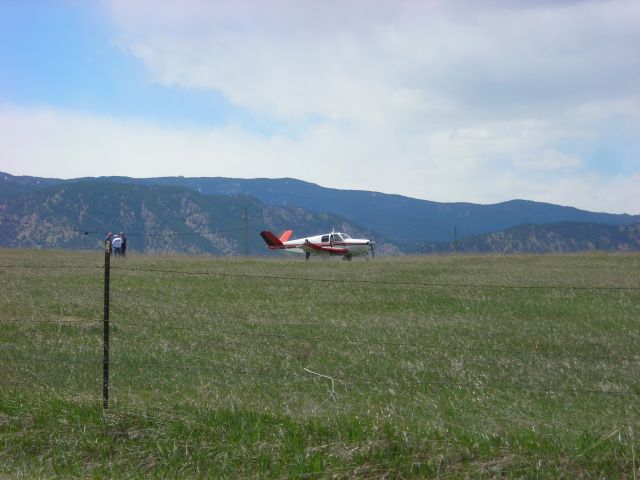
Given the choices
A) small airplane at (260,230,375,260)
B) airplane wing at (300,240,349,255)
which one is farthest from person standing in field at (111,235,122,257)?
airplane wing at (300,240,349,255)

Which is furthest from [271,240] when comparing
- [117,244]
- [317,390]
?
[317,390]

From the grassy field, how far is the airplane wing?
108 feet

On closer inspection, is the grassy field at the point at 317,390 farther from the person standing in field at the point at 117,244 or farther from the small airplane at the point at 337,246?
the small airplane at the point at 337,246

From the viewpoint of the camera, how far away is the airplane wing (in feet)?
193

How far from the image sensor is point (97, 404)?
1008cm

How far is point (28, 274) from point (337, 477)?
2666 cm

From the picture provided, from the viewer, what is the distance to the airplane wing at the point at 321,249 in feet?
193

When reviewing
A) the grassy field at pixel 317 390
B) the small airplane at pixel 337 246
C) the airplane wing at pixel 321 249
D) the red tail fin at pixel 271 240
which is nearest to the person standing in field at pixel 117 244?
the small airplane at pixel 337 246

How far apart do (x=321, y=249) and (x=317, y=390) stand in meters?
47.7

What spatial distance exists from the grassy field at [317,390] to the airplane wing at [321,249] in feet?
108

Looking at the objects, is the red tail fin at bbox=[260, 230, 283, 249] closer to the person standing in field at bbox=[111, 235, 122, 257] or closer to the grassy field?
the person standing in field at bbox=[111, 235, 122, 257]

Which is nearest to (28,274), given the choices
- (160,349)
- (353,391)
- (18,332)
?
(18,332)

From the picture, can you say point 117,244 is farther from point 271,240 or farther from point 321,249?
point 271,240

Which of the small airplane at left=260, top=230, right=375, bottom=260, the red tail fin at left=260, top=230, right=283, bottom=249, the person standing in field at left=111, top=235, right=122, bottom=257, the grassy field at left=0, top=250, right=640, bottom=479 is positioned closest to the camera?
the grassy field at left=0, top=250, right=640, bottom=479
